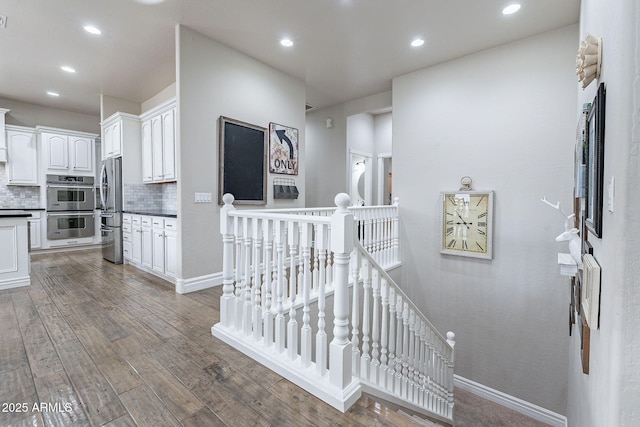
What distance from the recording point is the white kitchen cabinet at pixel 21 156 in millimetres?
5457

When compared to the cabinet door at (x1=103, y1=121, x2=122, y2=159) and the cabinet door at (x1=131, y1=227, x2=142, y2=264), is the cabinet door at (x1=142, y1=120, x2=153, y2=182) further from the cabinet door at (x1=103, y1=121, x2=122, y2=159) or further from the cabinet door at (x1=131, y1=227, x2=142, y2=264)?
the cabinet door at (x1=131, y1=227, x2=142, y2=264)

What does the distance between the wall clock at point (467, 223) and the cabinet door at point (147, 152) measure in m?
4.41

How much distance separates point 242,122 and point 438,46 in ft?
8.91

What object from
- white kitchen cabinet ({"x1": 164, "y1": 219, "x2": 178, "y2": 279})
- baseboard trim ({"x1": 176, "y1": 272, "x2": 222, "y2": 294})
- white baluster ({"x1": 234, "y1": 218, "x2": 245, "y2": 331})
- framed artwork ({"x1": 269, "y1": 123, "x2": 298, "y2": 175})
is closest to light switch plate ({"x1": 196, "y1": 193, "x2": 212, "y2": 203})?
white kitchen cabinet ({"x1": 164, "y1": 219, "x2": 178, "y2": 279})

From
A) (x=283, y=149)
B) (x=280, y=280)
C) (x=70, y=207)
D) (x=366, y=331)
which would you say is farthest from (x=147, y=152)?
(x=366, y=331)

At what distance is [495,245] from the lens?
12.2 ft

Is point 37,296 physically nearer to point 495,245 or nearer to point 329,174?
point 329,174

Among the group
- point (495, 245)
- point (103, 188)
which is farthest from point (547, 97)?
point (103, 188)

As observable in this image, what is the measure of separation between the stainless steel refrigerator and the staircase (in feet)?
11.5

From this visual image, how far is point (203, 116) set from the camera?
340 cm

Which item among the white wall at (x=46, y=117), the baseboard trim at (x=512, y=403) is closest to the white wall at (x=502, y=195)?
the baseboard trim at (x=512, y=403)

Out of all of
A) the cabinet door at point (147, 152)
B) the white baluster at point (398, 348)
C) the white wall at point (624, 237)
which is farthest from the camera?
the cabinet door at point (147, 152)

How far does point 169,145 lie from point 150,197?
59.2 inches

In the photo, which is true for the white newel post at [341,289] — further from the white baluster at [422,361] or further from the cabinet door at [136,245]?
the cabinet door at [136,245]
